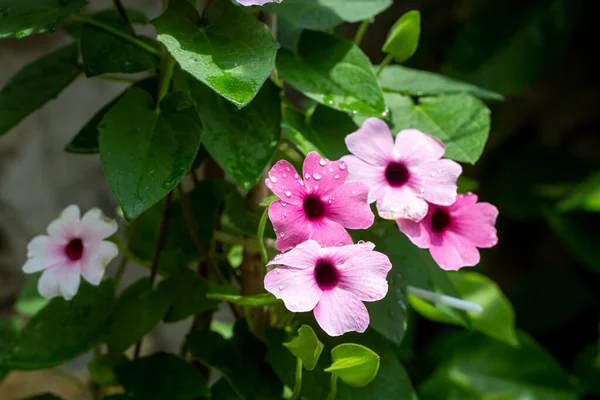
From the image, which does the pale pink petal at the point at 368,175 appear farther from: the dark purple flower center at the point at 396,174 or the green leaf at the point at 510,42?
the green leaf at the point at 510,42

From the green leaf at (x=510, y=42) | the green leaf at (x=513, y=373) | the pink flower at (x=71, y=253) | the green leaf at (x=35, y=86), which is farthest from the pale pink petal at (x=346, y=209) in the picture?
the green leaf at (x=510, y=42)

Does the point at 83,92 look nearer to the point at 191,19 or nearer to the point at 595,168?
the point at 191,19

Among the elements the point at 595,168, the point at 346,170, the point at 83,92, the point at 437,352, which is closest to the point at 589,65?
the point at 595,168

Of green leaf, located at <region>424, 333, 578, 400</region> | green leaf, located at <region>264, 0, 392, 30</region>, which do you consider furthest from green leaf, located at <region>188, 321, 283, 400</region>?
green leaf, located at <region>424, 333, 578, 400</region>

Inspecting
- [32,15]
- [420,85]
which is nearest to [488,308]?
[420,85]

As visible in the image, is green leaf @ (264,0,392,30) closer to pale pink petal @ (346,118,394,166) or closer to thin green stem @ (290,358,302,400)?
pale pink petal @ (346,118,394,166)
